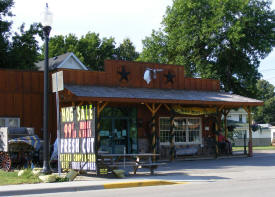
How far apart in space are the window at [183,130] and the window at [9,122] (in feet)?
26.8

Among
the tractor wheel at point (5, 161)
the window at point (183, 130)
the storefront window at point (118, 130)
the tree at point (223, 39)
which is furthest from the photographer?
the tree at point (223, 39)

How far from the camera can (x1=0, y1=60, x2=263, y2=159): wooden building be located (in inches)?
818

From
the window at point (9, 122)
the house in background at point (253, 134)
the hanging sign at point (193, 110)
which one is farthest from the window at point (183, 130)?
the house in background at point (253, 134)

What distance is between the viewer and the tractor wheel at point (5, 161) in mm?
16909

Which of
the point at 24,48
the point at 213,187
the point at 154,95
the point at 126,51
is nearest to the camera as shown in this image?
the point at 213,187

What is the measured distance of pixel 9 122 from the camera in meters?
20.7

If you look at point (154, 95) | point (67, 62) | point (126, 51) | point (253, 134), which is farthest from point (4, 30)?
point (253, 134)

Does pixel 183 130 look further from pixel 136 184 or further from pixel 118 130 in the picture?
pixel 136 184

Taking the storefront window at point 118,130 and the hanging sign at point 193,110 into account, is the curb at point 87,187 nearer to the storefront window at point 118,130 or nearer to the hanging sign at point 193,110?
the storefront window at point 118,130

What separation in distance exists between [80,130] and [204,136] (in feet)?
40.3

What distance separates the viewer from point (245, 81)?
38656 millimetres

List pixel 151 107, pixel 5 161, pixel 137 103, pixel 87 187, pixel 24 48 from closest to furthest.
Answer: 1. pixel 87 187
2. pixel 5 161
3. pixel 137 103
4. pixel 151 107
5. pixel 24 48

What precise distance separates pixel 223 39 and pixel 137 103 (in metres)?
17.3

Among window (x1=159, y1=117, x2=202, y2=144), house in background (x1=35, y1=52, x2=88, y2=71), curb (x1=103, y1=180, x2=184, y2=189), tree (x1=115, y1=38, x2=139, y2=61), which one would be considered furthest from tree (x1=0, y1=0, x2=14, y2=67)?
tree (x1=115, y1=38, x2=139, y2=61)
